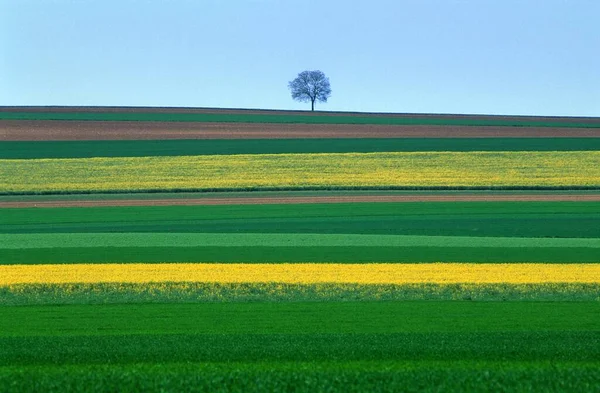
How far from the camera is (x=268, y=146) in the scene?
5634 cm

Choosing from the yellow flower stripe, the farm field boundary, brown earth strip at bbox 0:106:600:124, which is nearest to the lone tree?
brown earth strip at bbox 0:106:600:124

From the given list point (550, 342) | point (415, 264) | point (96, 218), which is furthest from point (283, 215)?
point (550, 342)

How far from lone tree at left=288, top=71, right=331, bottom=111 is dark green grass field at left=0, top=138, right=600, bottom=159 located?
130ft

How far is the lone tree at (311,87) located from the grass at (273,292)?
80307mm

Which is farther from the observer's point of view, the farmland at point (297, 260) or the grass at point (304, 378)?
the farmland at point (297, 260)

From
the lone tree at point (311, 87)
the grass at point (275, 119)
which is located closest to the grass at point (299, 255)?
the grass at point (275, 119)

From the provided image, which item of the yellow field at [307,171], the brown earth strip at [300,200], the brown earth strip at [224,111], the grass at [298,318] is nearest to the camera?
the grass at [298,318]

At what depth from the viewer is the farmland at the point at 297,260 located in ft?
39.2

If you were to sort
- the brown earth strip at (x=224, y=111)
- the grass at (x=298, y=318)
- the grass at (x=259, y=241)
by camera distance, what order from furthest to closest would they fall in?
the brown earth strip at (x=224, y=111)
the grass at (x=259, y=241)
the grass at (x=298, y=318)

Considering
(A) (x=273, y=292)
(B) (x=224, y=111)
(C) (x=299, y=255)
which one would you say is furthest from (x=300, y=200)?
(B) (x=224, y=111)

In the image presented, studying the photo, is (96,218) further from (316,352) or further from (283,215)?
(316,352)

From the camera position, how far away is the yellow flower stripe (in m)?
20.8

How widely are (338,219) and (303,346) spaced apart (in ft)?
69.1

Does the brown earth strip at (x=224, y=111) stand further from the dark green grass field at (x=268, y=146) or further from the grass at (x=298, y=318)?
the grass at (x=298, y=318)
